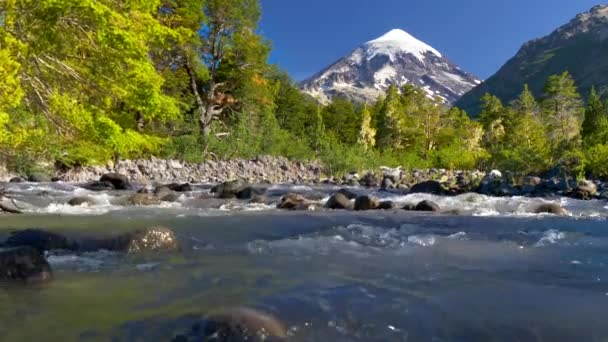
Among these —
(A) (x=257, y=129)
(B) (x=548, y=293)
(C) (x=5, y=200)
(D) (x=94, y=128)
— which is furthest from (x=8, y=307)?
(A) (x=257, y=129)

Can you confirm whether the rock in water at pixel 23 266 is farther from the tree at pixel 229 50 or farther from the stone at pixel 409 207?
the tree at pixel 229 50

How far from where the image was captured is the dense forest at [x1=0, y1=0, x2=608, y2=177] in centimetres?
618

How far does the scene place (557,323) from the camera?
3.47m

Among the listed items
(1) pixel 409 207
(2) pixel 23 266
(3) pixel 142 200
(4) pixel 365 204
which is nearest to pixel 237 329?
(2) pixel 23 266

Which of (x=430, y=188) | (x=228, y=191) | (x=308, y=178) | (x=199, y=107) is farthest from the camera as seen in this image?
(x=199, y=107)

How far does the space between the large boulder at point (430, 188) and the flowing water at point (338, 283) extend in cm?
737

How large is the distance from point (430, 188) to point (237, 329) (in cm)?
1376

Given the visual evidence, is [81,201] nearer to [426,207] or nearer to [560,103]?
[426,207]

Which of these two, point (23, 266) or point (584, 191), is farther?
point (584, 191)

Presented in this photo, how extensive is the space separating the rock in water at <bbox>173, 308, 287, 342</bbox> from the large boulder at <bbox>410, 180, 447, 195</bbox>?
43.3 ft

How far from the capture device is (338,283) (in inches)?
173

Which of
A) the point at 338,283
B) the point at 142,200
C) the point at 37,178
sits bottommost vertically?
the point at 338,283

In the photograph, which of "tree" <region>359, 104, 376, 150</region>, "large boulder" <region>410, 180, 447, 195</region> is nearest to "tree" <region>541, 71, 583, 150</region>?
"tree" <region>359, 104, 376, 150</region>

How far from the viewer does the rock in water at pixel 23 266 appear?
4.22 meters
